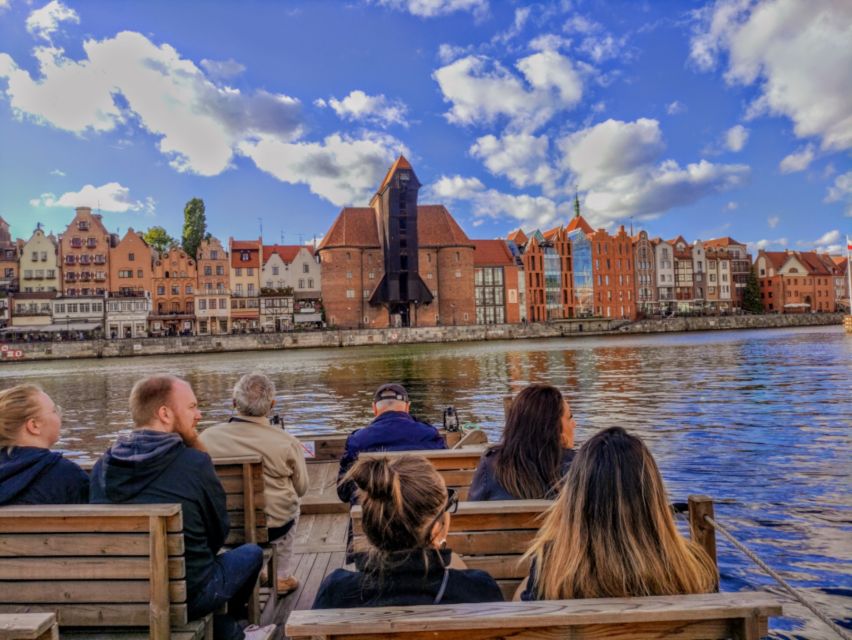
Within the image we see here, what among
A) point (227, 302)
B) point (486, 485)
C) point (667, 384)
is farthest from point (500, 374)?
point (227, 302)

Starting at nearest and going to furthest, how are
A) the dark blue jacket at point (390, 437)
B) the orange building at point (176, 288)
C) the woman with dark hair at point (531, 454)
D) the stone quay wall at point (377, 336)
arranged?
the woman with dark hair at point (531, 454) < the dark blue jacket at point (390, 437) < the stone quay wall at point (377, 336) < the orange building at point (176, 288)

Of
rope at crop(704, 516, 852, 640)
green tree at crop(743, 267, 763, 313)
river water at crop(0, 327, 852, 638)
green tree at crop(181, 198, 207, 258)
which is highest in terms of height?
green tree at crop(181, 198, 207, 258)

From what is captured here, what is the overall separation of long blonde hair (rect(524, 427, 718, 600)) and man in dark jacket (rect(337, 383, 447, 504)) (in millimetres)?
2460

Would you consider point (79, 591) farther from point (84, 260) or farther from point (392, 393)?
point (84, 260)

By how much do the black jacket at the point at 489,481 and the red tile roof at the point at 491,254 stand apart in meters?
79.7

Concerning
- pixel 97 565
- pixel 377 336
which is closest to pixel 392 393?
pixel 97 565

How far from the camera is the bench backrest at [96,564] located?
97.9 inches

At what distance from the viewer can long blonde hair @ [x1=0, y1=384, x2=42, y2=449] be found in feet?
9.71

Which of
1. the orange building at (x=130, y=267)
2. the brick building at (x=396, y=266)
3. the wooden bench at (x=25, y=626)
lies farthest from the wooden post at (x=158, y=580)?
the orange building at (x=130, y=267)

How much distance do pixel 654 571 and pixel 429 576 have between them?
2.31 ft

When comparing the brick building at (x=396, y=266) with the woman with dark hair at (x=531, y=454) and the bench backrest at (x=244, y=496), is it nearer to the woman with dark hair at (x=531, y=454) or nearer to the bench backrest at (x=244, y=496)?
the bench backrest at (x=244, y=496)

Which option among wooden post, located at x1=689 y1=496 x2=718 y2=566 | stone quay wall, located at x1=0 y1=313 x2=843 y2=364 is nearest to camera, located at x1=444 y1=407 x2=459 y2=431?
wooden post, located at x1=689 y1=496 x2=718 y2=566

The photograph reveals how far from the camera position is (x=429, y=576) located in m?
1.94

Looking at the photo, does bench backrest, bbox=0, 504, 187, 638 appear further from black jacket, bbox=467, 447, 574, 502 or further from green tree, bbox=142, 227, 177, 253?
green tree, bbox=142, 227, 177, 253
